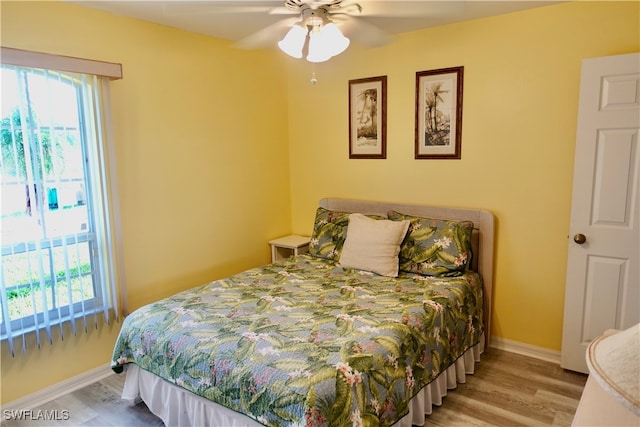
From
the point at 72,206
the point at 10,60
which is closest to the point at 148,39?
the point at 10,60

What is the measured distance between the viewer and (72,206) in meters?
2.49

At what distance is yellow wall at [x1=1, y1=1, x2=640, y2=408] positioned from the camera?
102 inches

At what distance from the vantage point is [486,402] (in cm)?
244

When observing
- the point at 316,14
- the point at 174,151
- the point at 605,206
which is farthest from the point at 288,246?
Answer: the point at 605,206

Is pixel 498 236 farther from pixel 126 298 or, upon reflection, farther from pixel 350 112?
pixel 126 298

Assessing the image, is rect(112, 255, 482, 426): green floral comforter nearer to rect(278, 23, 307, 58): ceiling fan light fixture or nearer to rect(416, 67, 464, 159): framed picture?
rect(416, 67, 464, 159): framed picture

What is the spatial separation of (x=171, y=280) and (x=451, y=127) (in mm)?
2437

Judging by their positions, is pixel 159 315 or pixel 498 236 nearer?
pixel 159 315

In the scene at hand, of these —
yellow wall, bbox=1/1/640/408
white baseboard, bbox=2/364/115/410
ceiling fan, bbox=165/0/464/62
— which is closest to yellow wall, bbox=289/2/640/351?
yellow wall, bbox=1/1/640/408

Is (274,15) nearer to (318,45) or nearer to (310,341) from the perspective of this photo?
(318,45)

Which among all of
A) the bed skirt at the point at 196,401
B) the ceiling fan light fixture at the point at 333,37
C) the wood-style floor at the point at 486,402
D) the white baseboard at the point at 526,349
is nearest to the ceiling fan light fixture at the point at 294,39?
the ceiling fan light fixture at the point at 333,37

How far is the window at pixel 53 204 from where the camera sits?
7.28 feet

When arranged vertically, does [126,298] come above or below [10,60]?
below

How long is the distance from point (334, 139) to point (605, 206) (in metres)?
2.14
